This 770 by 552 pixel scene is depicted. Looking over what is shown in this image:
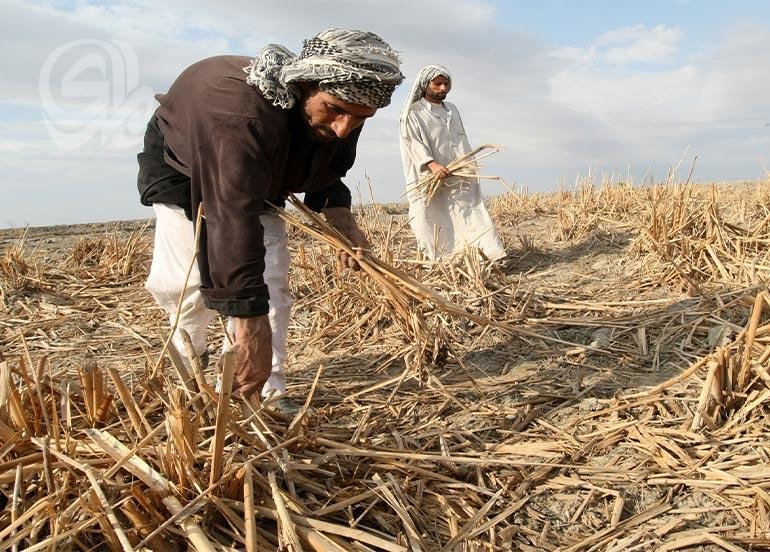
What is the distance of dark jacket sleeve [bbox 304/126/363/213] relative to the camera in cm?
245

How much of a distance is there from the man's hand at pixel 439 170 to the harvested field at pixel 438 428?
1056 mm

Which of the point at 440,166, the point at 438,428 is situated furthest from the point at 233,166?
the point at 440,166

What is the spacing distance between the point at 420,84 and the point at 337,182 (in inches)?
114

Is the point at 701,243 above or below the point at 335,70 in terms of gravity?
below

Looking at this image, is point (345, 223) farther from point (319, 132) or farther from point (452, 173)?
point (452, 173)

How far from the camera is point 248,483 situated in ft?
4.58

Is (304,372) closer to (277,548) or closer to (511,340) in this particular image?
(511,340)

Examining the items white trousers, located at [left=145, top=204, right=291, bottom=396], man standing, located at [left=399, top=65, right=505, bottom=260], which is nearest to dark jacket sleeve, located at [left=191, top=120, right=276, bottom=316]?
white trousers, located at [left=145, top=204, right=291, bottom=396]

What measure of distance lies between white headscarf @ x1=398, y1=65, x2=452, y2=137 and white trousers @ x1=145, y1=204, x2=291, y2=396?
291 cm

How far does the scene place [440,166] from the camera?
5125mm

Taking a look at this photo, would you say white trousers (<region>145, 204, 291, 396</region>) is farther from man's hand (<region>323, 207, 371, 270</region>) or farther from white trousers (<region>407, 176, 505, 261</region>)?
white trousers (<region>407, 176, 505, 261</region>)

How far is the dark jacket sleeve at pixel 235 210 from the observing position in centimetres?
179

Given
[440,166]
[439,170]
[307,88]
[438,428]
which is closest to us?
[307,88]

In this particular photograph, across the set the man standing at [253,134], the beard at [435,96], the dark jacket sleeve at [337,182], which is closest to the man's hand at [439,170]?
the beard at [435,96]
